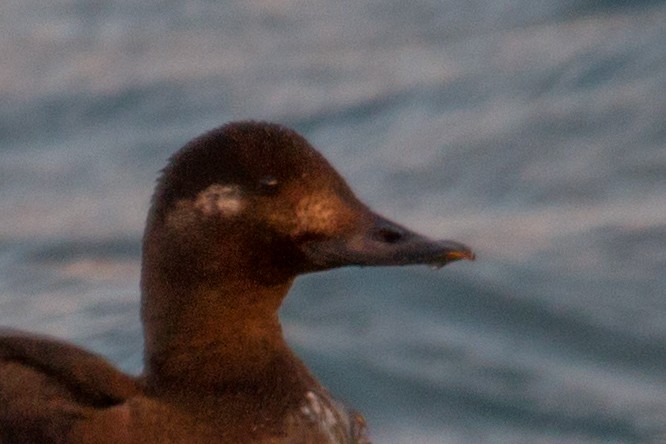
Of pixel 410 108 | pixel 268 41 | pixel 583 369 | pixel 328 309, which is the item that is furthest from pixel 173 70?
pixel 583 369

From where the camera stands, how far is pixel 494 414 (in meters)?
7.50

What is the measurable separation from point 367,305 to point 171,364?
2.63m

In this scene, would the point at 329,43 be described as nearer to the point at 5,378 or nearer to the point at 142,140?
the point at 142,140

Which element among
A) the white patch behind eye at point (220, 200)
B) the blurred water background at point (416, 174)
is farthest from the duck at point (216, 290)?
the blurred water background at point (416, 174)

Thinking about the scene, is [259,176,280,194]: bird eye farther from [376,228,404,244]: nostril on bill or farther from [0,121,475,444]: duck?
[376,228,404,244]: nostril on bill

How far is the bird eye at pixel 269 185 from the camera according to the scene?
582 centimetres

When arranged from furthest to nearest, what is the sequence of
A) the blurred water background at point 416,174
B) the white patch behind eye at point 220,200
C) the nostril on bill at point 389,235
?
the blurred water background at point 416,174 → the nostril on bill at point 389,235 → the white patch behind eye at point 220,200

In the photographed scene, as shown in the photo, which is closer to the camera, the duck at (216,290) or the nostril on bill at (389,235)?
the duck at (216,290)

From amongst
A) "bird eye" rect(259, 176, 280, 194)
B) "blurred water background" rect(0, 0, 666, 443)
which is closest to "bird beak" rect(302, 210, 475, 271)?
"bird eye" rect(259, 176, 280, 194)

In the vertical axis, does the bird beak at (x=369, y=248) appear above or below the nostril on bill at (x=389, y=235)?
below

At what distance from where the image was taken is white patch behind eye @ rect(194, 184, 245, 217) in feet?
19.1

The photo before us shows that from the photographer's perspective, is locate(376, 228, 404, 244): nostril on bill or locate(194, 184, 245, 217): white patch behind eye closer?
locate(194, 184, 245, 217): white patch behind eye

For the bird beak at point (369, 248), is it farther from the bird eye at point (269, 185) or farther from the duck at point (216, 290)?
the bird eye at point (269, 185)

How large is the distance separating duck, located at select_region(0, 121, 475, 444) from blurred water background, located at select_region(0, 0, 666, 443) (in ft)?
4.79
